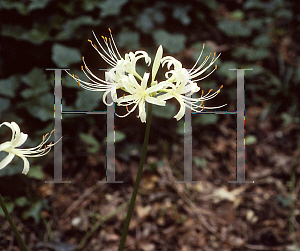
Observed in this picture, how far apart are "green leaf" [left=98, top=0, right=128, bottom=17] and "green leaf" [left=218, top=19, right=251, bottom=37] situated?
107cm

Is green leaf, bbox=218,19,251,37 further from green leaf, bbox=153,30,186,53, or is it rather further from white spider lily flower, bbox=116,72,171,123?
white spider lily flower, bbox=116,72,171,123

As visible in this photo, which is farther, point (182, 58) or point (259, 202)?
point (182, 58)

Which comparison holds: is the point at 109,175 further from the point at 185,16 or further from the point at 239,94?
the point at 185,16

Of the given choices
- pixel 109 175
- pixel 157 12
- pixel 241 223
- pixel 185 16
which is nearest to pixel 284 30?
pixel 185 16

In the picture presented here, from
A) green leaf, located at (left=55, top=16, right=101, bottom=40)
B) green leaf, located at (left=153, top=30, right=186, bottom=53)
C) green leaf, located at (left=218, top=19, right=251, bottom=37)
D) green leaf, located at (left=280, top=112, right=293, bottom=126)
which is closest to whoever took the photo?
green leaf, located at (left=55, top=16, right=101, bottom=40)

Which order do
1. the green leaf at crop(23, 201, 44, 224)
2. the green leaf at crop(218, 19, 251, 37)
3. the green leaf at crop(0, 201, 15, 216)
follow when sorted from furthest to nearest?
the green leaf at crop(218, 19, 251, 37), the green leaf at crop(23, 201, 44, 224), the green leaf at crop(0, 201, 15, 216)

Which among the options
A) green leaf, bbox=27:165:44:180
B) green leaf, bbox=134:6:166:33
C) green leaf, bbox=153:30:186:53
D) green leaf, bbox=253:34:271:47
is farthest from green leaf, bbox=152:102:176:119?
green leaf, bbox=253:34:271:47

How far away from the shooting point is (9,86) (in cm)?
214

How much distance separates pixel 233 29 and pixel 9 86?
214 centimetres

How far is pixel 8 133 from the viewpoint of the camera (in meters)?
2.04

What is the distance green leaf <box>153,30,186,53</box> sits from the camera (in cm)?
251

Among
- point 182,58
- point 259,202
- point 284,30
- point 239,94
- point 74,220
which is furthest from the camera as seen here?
point 284,30

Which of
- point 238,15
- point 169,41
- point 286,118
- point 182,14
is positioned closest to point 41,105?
point 169,41

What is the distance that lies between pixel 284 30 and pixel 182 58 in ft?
4.28
